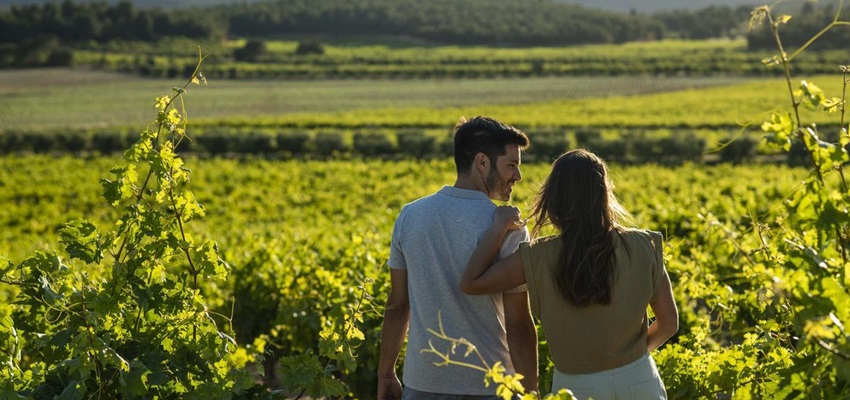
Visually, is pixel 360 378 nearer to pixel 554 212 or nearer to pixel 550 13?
pixel 554 212

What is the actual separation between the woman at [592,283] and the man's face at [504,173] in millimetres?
281

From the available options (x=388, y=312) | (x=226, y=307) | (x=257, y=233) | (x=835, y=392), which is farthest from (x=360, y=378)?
(x=257, y=233)

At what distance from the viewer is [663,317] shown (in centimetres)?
332

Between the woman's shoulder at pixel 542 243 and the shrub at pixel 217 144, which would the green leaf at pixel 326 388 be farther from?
the shrub at pixel 217 144

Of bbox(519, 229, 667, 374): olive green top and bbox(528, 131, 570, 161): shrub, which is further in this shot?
bbox(528, 131, 570, 161): shrub

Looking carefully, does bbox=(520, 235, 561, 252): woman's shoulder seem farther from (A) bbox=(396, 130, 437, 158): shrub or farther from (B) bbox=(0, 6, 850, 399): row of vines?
(A) bbox=(396, 130, 437, 158): shrub

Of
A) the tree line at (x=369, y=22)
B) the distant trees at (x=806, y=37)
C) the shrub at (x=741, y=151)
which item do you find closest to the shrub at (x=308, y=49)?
the tree line at (x=369, y=22)

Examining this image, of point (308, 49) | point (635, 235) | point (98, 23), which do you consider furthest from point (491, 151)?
point (98, 23)

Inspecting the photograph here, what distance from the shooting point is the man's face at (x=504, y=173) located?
351 centimetres

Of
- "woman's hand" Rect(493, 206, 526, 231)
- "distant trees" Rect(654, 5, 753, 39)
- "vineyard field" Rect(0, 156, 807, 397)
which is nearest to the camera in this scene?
"woman's hand" Rect(493, 206, 526, 231)

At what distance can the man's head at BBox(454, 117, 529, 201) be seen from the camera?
350cm

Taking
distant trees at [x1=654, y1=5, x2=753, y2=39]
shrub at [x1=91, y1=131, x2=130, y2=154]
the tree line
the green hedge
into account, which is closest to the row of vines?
the green hedge

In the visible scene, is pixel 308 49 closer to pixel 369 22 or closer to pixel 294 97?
pixel 369 22

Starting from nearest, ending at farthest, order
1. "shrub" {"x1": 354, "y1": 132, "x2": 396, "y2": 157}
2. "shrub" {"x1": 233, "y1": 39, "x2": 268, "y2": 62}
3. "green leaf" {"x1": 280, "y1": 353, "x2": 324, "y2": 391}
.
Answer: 1. "green leaf" {"x1": 280, "y1": 353, "x2": 324, "y2": 391}
2. "shrub" {"x1": 354, "y1": 132, "x2": 396, "y2": 157}
3. "shrub" {"x1": 233, "y1": 39, "x2": 268, "y2": 62}
